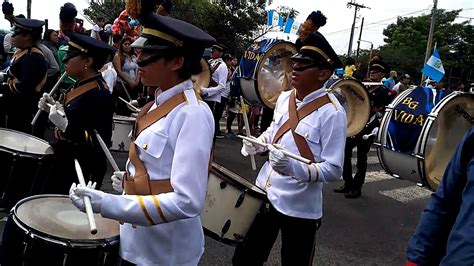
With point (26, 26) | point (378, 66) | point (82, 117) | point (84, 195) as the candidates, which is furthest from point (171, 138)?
point (378, 66)

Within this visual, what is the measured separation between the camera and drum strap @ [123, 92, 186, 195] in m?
1.89

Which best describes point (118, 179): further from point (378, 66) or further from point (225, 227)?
point (378, 66)

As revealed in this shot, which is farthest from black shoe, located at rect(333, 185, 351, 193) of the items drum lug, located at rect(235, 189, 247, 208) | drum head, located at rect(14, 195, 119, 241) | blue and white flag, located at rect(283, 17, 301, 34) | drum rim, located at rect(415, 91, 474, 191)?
drum head, located at rect(14, 195, 119, 241)

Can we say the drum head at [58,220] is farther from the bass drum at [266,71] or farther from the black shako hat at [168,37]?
the bass drum at [266,71]

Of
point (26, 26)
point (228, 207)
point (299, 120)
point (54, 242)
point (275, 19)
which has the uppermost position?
point (275, 19)

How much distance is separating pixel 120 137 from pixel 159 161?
13.1 feet

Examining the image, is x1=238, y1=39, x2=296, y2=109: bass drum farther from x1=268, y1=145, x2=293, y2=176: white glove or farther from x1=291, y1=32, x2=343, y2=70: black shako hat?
x1=268, y1=145, x2=293, y2=176: white glove

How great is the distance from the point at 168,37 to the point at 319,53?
4.72 ft

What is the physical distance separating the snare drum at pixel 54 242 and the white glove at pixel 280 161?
3.32 ft

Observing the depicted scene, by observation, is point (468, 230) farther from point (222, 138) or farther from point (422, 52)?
point (422, 52)

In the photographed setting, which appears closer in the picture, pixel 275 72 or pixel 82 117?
pixel 82 117

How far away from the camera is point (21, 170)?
343cm

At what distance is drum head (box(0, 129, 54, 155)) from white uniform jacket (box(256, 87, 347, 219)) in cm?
183

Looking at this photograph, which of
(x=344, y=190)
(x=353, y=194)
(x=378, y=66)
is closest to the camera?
(x=353, y=194)
